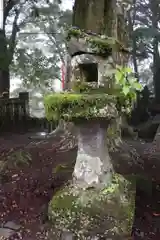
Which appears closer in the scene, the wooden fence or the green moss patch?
the green moss patch

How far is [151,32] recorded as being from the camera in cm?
1183

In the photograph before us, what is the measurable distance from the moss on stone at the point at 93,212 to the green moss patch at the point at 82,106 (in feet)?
2.63

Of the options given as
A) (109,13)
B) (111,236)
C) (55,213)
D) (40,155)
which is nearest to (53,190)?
(55,213)

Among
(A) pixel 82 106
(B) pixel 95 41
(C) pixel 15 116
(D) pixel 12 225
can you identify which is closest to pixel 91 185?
(A) pixel 82 106

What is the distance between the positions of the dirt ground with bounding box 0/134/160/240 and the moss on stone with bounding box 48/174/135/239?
0.24 m

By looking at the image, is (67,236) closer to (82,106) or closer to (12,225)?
(12,225)

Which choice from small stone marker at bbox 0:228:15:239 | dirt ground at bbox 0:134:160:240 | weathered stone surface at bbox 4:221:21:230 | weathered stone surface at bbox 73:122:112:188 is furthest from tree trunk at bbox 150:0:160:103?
small stone marker at bbox 0:228:15:239

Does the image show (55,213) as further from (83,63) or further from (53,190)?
(83,63)

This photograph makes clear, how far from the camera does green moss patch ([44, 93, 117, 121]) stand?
2779mm

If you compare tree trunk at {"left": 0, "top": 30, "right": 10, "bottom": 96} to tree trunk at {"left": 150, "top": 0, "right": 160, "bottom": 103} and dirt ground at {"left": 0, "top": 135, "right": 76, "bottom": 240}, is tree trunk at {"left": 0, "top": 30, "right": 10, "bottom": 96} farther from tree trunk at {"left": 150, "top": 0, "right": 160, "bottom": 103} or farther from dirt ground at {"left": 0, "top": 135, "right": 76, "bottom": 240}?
tree trunk at {"left": 150, "top": 0, "right": 160, "bottom": 103}

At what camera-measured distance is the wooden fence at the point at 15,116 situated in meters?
9.83

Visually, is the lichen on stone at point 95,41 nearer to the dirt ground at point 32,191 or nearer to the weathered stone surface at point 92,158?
the weathered stone surface at point 92,158

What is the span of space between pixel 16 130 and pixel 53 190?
21.4 ft

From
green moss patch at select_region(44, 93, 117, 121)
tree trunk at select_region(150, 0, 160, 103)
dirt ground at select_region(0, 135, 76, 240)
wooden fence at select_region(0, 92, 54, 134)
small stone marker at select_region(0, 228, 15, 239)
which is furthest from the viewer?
tree trunk at select_region(150, 0, 160, 103)
